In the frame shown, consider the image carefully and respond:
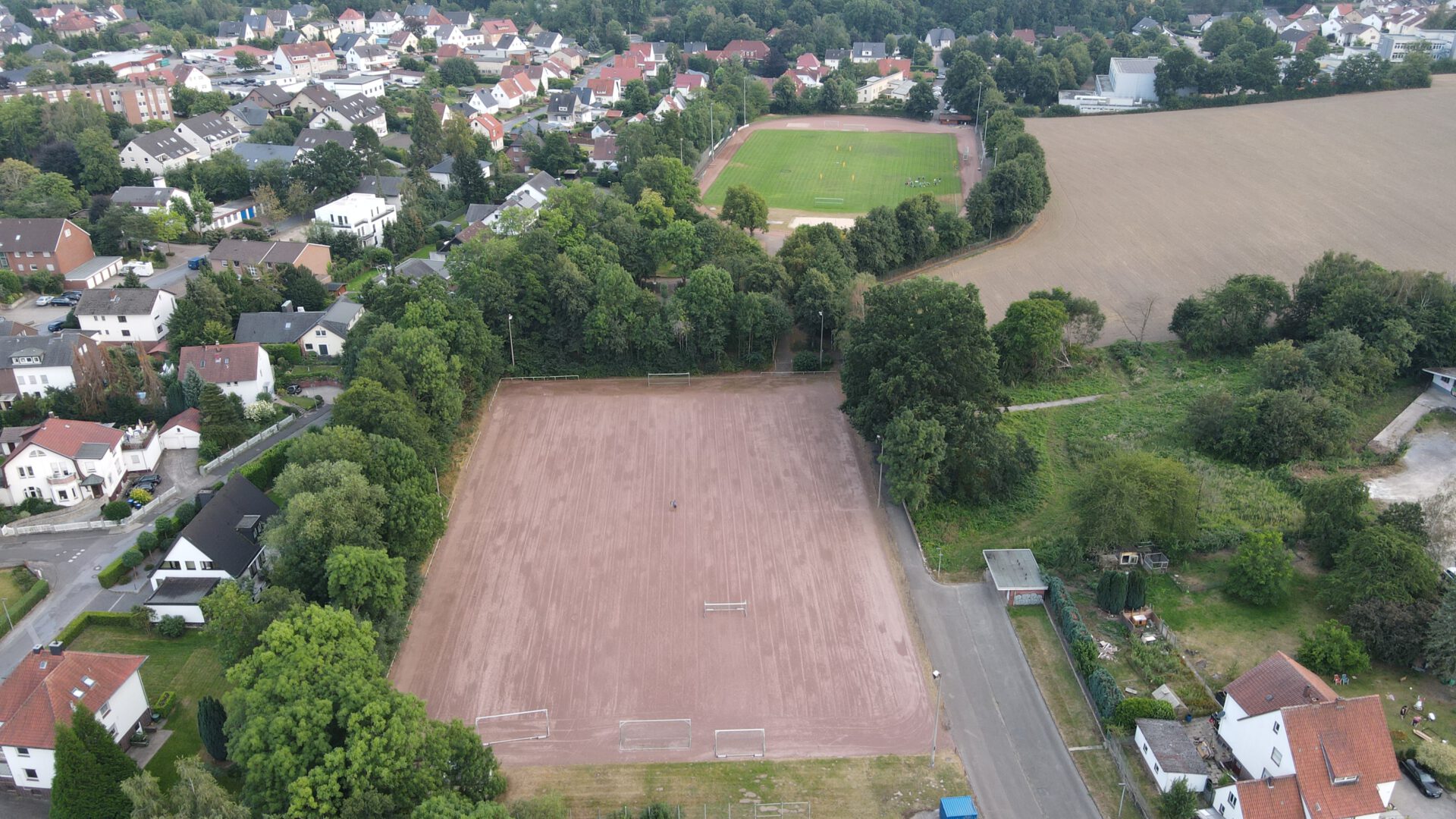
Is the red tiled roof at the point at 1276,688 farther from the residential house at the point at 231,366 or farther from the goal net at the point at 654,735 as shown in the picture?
the residential house at the point at 231,366

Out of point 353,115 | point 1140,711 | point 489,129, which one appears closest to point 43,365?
point 1140,711

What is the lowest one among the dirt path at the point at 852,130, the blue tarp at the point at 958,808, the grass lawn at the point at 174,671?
the grass lawn at the point at 174,671

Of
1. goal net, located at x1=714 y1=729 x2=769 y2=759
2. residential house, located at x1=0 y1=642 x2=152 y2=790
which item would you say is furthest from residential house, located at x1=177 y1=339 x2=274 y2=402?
goal net, located at x1=714 y1=729 x2=769 y2=759

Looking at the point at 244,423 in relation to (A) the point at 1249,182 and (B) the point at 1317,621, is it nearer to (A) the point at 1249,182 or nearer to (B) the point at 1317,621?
(B) the point at 1317,621

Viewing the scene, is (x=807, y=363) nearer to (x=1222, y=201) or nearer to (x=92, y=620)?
(x=92, y=620)

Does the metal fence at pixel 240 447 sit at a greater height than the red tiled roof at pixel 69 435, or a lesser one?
lesser

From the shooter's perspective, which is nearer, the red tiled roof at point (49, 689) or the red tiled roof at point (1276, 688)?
the red tiled roof at point (1276, 688)

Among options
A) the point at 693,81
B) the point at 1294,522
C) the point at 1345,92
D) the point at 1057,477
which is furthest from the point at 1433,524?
the point at 693,81

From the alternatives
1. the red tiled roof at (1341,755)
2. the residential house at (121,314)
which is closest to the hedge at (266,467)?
the residential house at (121,314)
